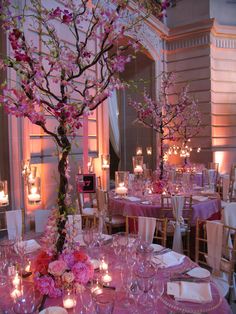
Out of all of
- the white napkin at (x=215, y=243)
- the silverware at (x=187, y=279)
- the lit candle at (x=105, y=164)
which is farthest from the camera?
the lit candle at (x=105, y=164)

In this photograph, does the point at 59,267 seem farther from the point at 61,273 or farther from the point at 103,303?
the point at 103,303

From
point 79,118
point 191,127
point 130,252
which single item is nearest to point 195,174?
point 191,127

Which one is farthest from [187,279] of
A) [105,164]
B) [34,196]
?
[105,164]

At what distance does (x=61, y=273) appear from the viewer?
2068mm

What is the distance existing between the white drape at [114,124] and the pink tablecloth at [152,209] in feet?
17.7

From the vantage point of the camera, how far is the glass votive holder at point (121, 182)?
18.5 ft

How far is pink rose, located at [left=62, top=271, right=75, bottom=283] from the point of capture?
2029 mm

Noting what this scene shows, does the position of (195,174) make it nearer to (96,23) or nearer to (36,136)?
(36,136)

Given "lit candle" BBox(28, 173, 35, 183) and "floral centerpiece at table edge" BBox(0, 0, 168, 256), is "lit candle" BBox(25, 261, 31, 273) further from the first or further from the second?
"lit candle" BBox(28, 173, 35, 183)

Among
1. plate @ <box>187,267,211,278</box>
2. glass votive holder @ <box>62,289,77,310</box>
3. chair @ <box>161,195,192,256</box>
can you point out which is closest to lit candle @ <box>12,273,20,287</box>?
glass votive holder @ <box>62,289,77,310</box>

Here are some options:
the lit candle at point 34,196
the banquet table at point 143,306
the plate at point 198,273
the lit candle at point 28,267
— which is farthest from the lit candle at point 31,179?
the plate at point 198,273

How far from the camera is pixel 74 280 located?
207 cm

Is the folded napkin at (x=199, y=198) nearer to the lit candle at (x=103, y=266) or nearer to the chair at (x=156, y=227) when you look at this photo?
the chair at (x=156, y=227)

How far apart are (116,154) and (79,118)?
9.43 m
